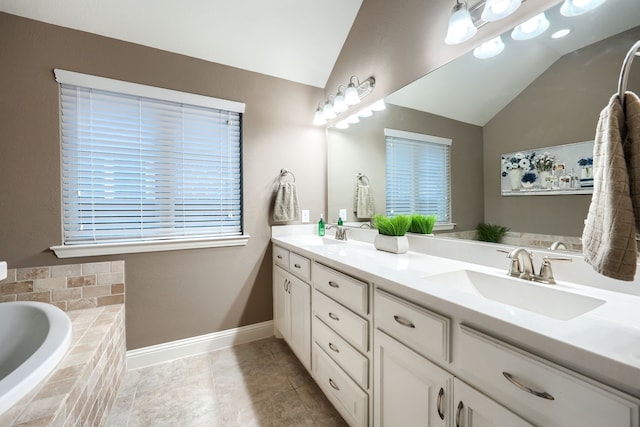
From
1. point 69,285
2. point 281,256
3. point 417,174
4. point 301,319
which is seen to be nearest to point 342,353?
point 301,319

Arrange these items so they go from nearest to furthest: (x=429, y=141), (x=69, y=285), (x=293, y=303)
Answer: (x=429, y=141), (x=69, y=285), (x=293, y=303)

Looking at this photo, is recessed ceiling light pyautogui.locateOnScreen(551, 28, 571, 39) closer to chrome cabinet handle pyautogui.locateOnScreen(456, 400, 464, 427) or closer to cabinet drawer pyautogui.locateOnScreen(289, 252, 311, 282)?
chrome cabinet handle pyautogui.locateOnScreen(456, 400, 464, 427)

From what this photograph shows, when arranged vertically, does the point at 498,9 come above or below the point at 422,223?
above

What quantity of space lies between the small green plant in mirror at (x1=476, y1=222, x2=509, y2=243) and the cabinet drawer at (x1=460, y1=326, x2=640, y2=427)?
621 mm

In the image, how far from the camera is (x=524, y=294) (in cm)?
93

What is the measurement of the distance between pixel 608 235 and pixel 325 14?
7.13ft

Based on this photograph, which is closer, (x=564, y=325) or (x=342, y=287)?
(x=564, y=325)

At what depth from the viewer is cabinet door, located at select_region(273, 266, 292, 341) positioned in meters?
1.93

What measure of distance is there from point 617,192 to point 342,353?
1.13 meters

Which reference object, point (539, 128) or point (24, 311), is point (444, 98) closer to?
point (539, 128)

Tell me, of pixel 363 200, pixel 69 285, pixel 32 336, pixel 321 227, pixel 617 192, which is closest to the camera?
pixel 617 192

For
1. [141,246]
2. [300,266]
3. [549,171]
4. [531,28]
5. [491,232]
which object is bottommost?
[300,266]

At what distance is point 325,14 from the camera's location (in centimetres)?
199

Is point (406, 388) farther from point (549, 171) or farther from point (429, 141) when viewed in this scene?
point (429, 141)
